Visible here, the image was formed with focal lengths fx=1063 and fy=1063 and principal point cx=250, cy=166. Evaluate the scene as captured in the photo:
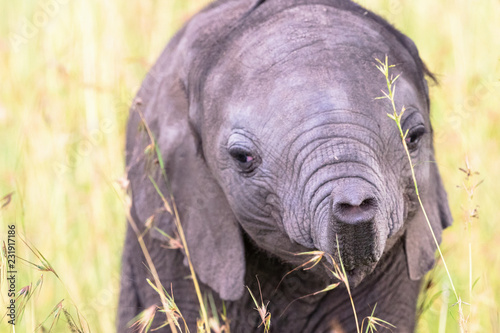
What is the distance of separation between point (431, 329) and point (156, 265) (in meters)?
1.91

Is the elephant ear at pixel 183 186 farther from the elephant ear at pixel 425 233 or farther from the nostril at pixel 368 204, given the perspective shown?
the nostril at pixel 368 204

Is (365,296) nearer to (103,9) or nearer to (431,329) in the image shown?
(431,329)

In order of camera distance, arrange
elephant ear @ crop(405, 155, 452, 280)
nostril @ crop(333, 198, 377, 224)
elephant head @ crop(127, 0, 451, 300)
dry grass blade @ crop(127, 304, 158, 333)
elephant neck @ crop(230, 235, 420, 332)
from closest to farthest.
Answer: nostril @ crop(333, 198, 377, 224), elephant head @ crop(127, 0, 451, 300), dry grass blade @ crop(127, 304, 158, 333), elephant ear @ crop(405, 155, 452, 280), elephant neck @ crop(230, 235, 420, 332)

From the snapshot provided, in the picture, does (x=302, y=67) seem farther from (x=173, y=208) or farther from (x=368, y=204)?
(x=173, y=208)

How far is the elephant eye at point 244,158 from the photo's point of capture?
149 inches

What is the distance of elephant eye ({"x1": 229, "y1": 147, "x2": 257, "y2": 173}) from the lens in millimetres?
3795

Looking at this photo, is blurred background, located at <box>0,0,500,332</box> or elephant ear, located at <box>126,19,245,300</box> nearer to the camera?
elephant ear, located at <box>126,19,245,300</box>

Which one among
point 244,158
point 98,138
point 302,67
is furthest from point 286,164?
point 98,138

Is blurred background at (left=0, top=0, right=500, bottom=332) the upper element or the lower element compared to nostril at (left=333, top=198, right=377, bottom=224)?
lower

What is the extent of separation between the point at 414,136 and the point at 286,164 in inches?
20.7

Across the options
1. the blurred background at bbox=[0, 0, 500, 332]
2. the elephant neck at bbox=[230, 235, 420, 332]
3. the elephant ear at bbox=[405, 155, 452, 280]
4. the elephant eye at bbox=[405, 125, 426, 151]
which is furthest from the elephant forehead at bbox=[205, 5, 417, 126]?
the blurred background at bbox=[0, 0, 500, 332]

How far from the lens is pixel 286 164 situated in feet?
11.9

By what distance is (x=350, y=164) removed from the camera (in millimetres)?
3400

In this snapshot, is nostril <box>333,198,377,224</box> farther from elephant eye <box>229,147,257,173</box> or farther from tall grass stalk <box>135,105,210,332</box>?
tall grass stalk <box>135,105,210,332</box>
